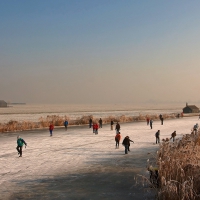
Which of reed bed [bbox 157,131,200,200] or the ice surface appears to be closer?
reed bed [bbox 157,131,200,200]

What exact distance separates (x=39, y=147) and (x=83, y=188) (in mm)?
10420

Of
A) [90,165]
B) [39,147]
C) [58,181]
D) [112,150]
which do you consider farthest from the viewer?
[39,147]

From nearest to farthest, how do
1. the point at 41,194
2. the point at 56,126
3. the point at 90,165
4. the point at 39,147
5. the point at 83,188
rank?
the point at 41,194
the point at 83,188
the point at 90,165
the point at 39,147
the point at 56,126

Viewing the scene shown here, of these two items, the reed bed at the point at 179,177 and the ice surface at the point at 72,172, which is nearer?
the reed bed at the point at 179,177

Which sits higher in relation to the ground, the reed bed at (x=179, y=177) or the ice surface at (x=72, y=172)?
the reed bed at (x=179, y=177)

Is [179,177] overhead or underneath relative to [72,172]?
overhead

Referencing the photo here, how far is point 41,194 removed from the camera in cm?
967

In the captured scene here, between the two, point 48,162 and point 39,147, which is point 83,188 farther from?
point 39,147

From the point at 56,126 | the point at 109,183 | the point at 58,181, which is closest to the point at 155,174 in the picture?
the point at 109,183

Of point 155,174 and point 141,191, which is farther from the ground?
point 155,174

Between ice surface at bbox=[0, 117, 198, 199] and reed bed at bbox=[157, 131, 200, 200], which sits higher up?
reed bed at bbox=[157, 131, 200, 200]

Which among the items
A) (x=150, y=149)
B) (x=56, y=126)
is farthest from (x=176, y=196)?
(x=56, y=126)

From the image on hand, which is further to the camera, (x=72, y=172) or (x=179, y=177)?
(x=72, y=172)

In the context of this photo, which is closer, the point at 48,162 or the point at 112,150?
the point at 48,162
